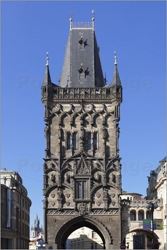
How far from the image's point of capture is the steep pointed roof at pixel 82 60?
70375 mm

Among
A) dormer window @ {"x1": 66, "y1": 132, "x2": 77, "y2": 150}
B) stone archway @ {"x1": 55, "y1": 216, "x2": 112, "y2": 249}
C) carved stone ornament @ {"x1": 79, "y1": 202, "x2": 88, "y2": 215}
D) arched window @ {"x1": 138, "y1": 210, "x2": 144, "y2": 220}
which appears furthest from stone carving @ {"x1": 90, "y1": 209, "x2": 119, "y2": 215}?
arched window @ {"x1": 138, "y1": 210, "x2": 144, "y2": 220}

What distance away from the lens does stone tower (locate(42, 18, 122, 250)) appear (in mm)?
64125

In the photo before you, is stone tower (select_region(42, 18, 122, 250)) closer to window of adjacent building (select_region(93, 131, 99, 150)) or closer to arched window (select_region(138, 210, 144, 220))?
window of adjacent building (select_region(93, 131, 99, 150))

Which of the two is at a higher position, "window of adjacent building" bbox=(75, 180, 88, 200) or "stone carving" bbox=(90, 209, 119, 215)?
"window of adjacent building" bbox=(75, 180, 88, 200)

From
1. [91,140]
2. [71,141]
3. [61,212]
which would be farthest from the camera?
[91,140]

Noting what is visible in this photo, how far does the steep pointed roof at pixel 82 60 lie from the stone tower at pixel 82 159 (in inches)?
10.3

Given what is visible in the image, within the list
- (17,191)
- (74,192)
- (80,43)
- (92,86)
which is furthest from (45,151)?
(17,191)

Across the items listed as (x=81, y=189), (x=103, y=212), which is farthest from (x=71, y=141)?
(x=103, y=212)

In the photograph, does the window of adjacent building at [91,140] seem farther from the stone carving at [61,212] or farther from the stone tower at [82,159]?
the stone carving at [61,212]

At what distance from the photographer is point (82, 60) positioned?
236ft

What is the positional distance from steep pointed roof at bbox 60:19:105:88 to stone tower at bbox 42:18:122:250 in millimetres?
262

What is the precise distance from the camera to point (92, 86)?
228 ft

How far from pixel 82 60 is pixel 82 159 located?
46.9 ft

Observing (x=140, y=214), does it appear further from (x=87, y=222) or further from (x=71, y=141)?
(x=71, y=141)
